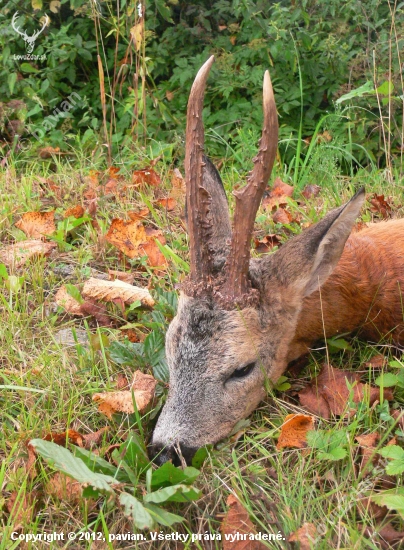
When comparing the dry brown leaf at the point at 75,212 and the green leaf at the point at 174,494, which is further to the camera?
Answer: the dry brown leaf at the point at 75,212

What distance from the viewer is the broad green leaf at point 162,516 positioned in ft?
7.39

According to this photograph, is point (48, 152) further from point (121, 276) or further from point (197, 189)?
point (197, 189)

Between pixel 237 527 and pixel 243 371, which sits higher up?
pixel 243 371

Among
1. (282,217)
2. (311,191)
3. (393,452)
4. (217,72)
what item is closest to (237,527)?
(393,452)

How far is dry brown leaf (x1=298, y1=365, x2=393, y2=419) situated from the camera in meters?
2.84

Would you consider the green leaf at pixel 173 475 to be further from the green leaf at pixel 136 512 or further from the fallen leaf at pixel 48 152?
the fallen leaf at pixel 48 152

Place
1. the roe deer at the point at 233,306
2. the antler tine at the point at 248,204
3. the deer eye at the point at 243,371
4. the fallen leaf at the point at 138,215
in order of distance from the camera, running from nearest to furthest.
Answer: the antler tine at the point at 248,204
the roe deer at the point at 233,306
the deer eye at the point at 243,371
the fallen leaf at the point at 138,215

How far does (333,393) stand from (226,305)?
0.62 meters

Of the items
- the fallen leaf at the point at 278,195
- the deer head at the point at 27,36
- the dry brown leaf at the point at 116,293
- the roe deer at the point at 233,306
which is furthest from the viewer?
the deer head at the point at 27,36

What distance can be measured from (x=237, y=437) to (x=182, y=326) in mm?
498

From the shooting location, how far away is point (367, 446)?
256 centimetres

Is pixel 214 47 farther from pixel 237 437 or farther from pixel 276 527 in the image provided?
pixel 276 527

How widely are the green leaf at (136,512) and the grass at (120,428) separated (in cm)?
10

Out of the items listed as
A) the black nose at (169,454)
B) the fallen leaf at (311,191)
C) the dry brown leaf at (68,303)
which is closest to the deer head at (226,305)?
the black nose at (169,454)
